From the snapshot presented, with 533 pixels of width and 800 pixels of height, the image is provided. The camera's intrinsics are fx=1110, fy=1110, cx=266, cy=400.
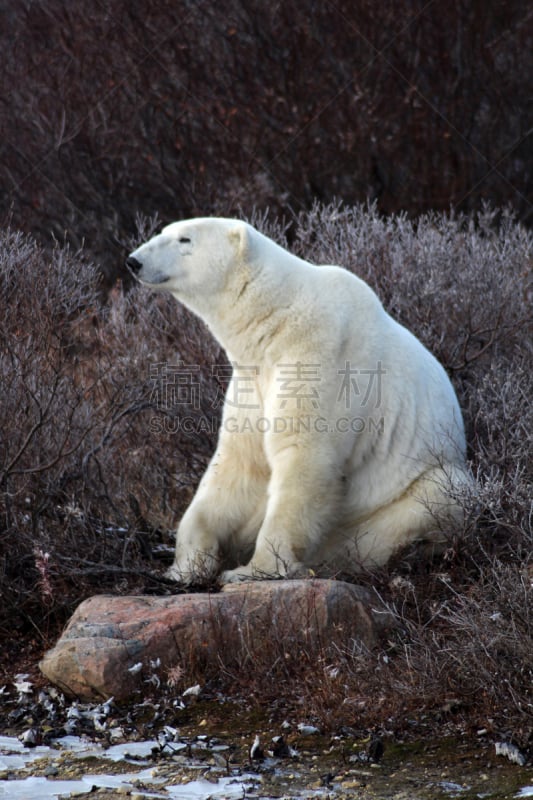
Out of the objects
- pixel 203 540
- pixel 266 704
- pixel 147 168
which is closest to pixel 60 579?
pixel 203 540

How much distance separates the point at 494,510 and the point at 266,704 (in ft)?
4.03

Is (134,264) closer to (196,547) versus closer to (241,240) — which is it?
(241,240)

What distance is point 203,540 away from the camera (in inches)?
187

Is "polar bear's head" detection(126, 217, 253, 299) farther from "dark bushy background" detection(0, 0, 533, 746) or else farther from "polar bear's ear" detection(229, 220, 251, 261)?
"dark bushy background" detection(0, 0, 533, 746)

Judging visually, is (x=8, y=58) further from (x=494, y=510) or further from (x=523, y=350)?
(x=494, y=510)

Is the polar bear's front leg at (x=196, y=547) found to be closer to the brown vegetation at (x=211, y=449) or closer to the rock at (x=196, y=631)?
the brown vegetation at (x=211, y=449)

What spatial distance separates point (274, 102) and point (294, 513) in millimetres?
7779

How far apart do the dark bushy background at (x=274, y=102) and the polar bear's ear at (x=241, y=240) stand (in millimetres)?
6276

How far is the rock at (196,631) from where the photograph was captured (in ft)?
12.6

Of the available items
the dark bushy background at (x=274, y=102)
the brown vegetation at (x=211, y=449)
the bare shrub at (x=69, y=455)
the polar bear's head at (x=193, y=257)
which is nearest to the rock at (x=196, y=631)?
the brown vegetation at (x=211, y=449)

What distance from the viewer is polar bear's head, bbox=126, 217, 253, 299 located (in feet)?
15.4

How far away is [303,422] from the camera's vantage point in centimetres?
448

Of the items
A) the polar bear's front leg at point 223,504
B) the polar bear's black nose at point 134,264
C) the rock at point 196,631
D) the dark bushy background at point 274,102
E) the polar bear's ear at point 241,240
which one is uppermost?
the dark bushy background at point 274,102

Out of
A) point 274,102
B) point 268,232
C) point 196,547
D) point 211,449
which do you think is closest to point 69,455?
point 196,547
